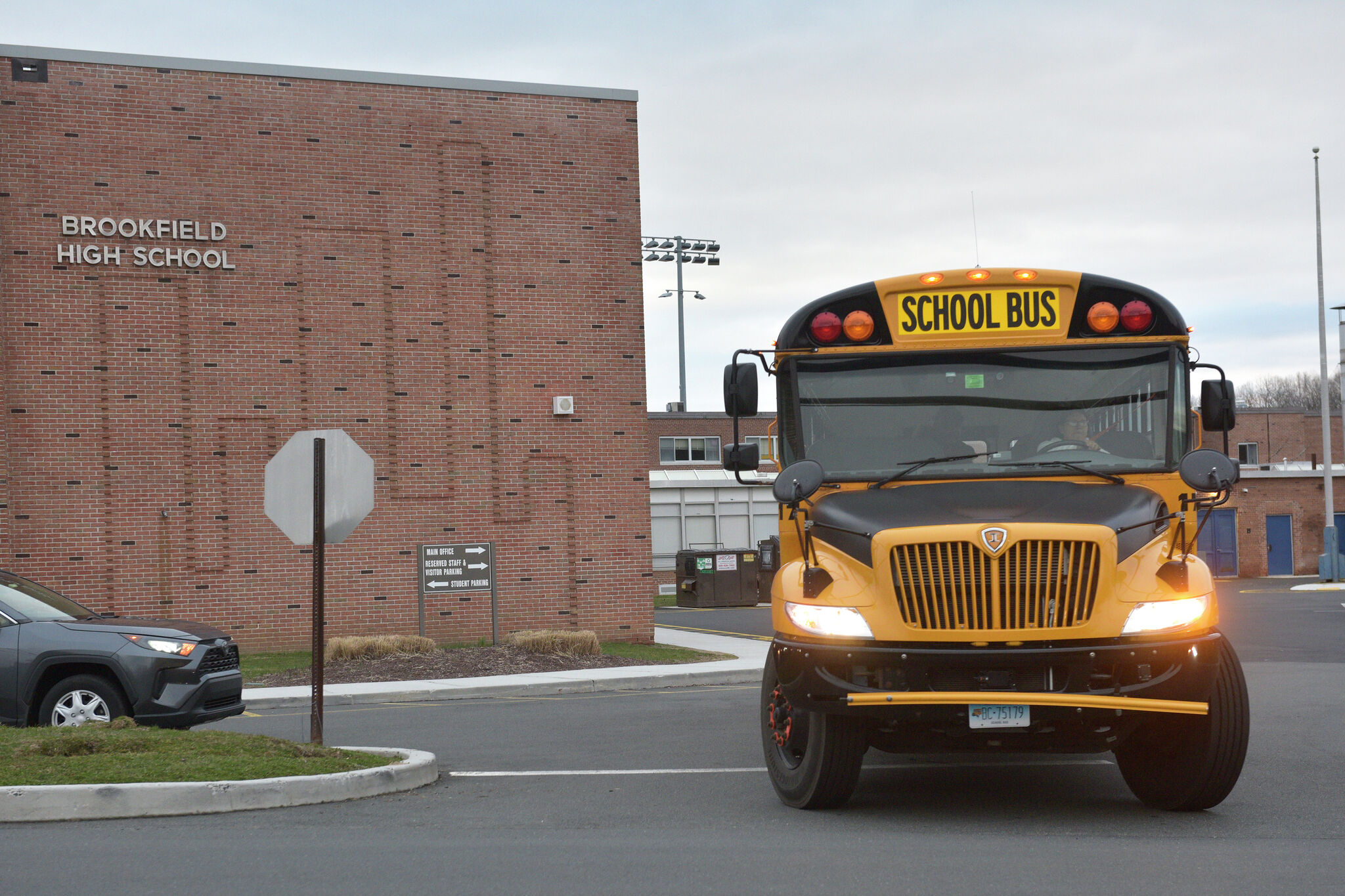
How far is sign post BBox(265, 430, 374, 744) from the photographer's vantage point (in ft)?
33.6

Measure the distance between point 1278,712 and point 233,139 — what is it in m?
17.3

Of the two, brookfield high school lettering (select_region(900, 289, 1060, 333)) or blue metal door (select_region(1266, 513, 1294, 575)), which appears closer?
brookfield high school lettering (select_region(900, 289, 1060, 333))

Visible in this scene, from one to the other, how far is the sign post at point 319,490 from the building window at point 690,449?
49.1 m

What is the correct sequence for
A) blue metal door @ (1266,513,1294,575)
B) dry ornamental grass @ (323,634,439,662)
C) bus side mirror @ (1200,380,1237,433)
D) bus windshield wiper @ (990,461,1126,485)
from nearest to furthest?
bus windshield wiper @ (990,461,1126,485) < bus side mirror @ (1200,380,1237,433) < dry ornamental grass @ (323,634,439,662) < blue metal door @ (1266,513,1294,575)

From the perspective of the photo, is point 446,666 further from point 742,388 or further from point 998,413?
point 998,413

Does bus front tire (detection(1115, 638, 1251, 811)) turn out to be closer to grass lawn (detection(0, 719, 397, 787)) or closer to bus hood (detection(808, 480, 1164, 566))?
bus hood (detection(808, 480, 1164, 566))

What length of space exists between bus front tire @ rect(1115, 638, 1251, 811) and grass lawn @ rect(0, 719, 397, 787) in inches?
194

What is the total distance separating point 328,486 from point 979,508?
5.22m

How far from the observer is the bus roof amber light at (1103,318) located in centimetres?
813

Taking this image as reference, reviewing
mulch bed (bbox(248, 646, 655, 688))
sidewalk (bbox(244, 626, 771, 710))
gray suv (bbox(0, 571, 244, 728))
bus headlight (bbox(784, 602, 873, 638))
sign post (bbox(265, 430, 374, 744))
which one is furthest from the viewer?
mulch bed (bbox(248, 646, 655, 688))

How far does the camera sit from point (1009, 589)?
22.7 feet

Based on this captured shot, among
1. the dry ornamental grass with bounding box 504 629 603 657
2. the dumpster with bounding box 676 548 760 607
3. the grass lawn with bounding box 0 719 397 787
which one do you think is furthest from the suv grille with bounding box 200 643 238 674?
the dumpster with bounding box 676 548 760 607

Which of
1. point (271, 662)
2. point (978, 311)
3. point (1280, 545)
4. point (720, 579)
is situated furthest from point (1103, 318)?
point (1280, 545)

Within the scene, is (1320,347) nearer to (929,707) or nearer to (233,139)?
(233,139)
